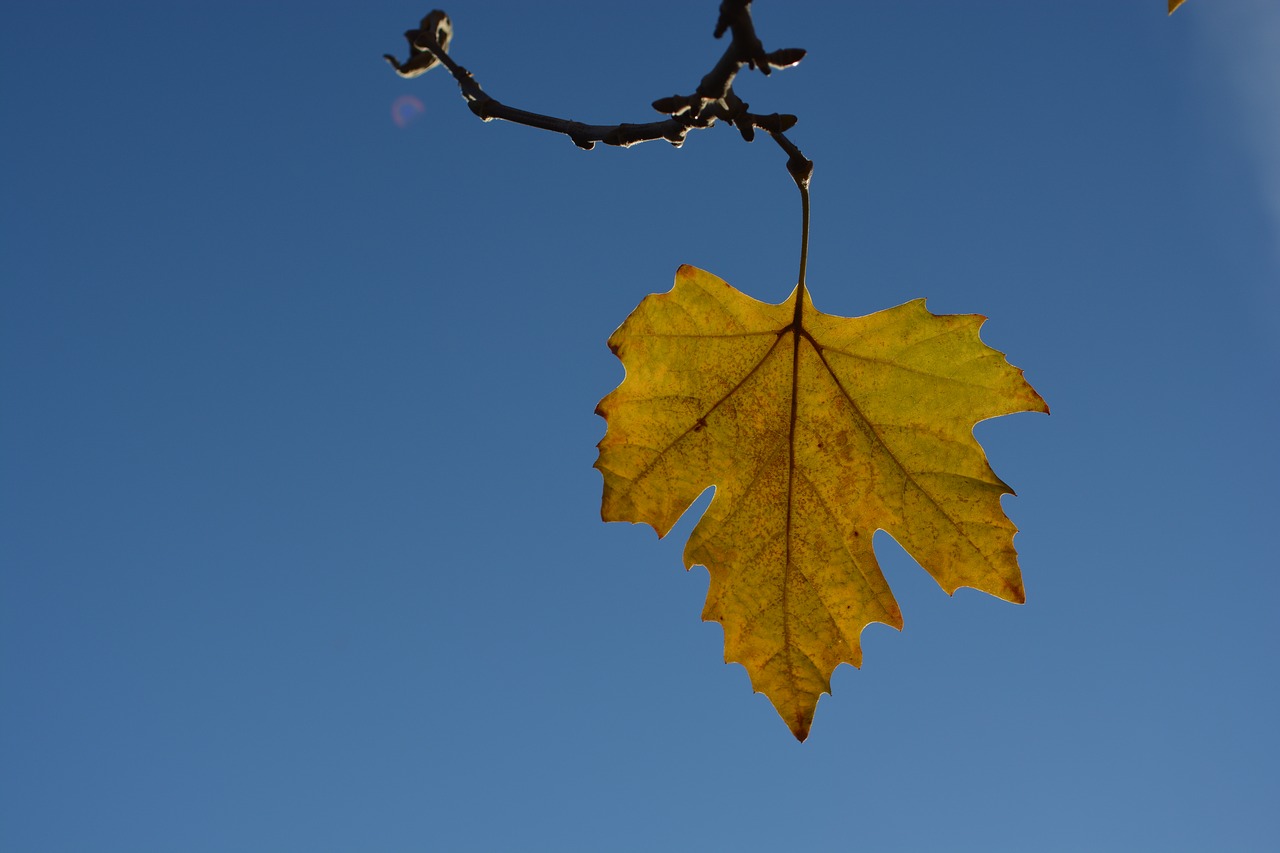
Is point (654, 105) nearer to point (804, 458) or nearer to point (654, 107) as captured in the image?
point (654, 107)

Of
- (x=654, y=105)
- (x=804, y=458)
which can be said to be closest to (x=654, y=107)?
(x=654, y=105)

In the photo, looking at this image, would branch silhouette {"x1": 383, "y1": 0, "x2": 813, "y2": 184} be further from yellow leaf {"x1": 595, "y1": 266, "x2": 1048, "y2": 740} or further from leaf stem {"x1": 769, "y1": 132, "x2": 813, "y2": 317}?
yellow leaf {"x1": 595, "y1": 266, "x2": 1048, "y2": 740}

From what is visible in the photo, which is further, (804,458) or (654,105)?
(804,458)

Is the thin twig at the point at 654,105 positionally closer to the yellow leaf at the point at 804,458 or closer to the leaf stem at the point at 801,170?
the leaf stem at the point at 801,170

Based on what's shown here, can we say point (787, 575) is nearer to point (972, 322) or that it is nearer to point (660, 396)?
point (660, 396)

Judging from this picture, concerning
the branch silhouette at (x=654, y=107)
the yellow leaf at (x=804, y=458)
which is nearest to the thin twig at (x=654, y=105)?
the branch silhouette at (x=654, y=107)

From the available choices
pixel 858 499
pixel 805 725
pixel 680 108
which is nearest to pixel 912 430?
pixel 858 499
